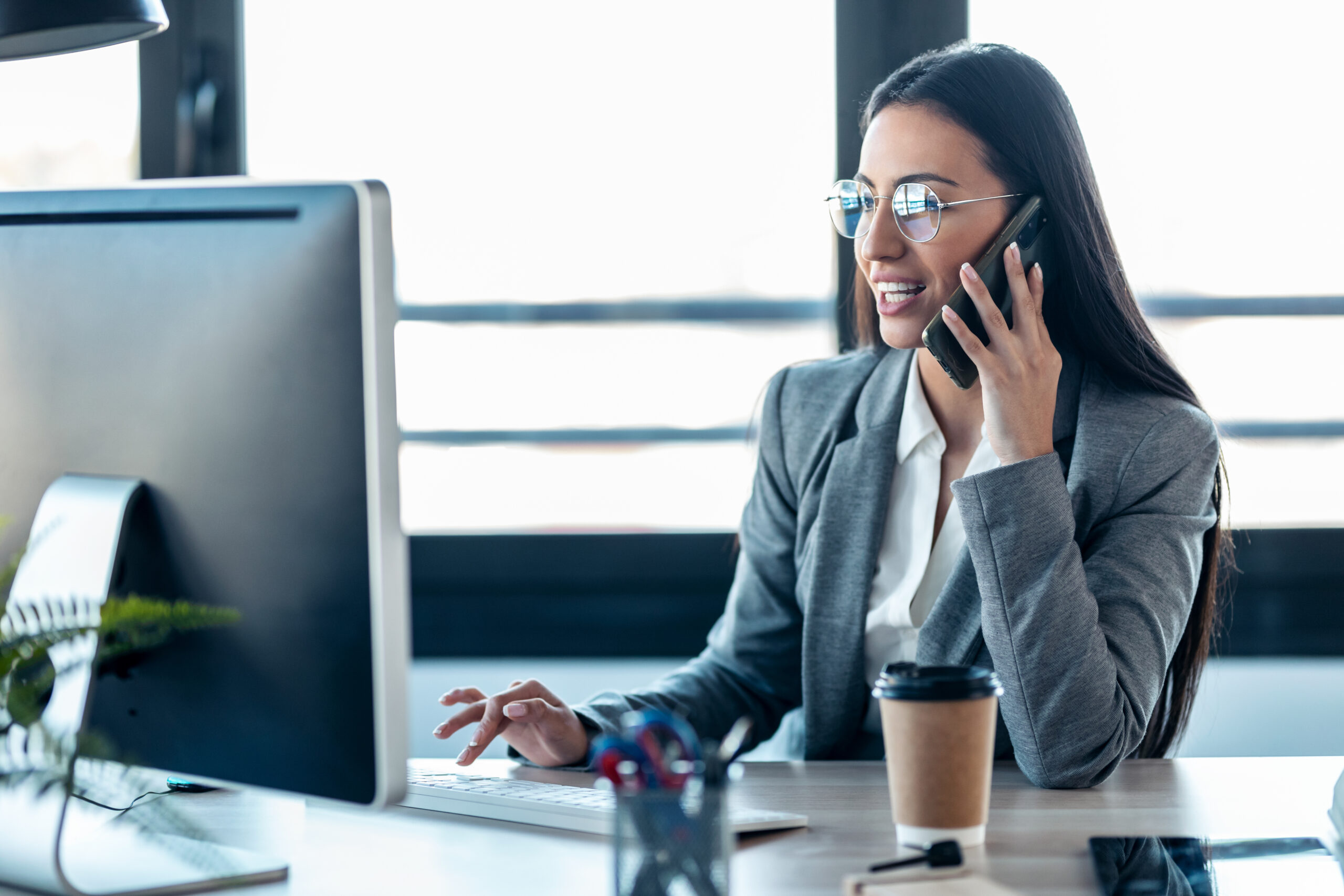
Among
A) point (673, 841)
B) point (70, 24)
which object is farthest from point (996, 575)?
point (70, 24)

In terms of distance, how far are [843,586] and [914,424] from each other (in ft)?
0.75

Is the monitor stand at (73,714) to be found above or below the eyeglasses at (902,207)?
below

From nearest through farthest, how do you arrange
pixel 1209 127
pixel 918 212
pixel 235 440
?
pixel 235 440 → pixel 918 212 → pixel 1209 127

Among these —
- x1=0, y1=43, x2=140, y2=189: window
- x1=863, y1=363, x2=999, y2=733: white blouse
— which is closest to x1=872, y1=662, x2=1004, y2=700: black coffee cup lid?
x1=863, y1=363, x2=999, y2=733: white blouse

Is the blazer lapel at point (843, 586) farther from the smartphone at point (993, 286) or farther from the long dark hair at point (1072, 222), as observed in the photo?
the long dark hair at point (1072, 222)

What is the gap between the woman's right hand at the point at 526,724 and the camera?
45.5 inches

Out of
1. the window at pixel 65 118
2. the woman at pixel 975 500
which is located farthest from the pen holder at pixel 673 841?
the window at pixel 65 118

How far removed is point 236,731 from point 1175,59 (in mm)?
1948

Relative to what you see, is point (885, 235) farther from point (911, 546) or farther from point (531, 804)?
point (531, 804)

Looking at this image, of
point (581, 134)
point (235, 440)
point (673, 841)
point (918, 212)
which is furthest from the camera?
point (581, 134)

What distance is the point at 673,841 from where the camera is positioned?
67 centimetres

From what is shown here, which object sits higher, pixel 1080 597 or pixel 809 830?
pixel 1080 597

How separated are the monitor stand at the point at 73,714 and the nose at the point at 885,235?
92 cm

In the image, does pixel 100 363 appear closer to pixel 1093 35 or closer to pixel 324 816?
pixel 324 816
